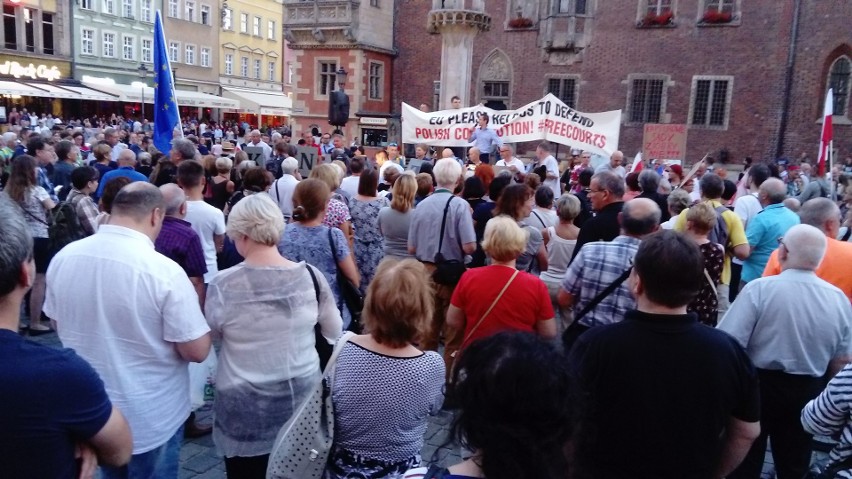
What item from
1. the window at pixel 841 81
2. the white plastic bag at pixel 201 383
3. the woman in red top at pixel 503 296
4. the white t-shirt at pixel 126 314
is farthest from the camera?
the window at pixel 841 81

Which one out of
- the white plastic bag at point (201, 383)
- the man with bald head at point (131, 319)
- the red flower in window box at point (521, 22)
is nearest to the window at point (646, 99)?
the red flower in window box at point (521, 22)

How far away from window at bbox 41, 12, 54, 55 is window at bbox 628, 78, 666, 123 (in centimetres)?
3445

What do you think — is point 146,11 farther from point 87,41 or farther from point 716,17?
point 716,17

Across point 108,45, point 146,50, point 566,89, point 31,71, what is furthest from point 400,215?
point 146,50

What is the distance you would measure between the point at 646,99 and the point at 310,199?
74.7ft

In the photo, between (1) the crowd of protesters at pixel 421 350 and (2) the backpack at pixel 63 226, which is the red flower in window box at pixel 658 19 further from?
(2) the backpack at pixel 63 226

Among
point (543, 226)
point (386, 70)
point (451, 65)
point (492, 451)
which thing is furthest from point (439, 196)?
point (386, 70)

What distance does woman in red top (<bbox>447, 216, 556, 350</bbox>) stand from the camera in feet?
12.2

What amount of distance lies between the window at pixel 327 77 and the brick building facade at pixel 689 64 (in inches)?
184

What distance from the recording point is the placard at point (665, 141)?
13602 millimetres

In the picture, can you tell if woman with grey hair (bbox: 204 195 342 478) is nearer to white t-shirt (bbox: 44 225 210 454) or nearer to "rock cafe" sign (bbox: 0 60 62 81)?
white t-shirt (bbox: 44 225 210 454)

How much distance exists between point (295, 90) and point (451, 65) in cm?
1448

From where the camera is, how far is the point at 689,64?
23484 mm

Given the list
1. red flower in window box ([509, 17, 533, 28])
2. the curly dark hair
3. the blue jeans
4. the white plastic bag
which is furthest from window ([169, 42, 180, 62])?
the curly dark hair
